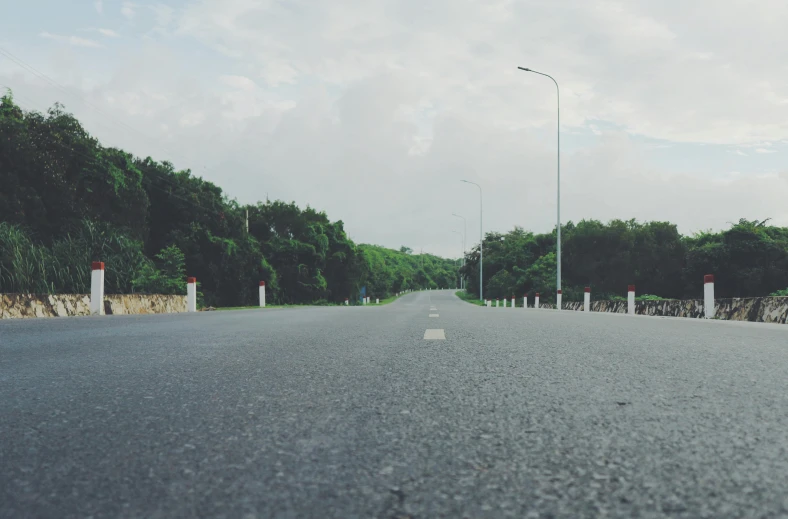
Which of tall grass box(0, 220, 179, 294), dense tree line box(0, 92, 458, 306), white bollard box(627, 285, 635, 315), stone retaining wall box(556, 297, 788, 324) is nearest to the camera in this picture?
stone retaining wall box(556, 297, 788, 324)

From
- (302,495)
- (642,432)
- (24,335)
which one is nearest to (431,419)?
(642,432)

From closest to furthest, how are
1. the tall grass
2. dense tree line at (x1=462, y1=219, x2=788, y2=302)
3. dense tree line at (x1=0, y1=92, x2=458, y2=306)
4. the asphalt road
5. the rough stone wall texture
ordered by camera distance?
the asphalt road, the rough stone wall texture, the tall grass, dense tree line at (x1=0, y1=92, x2=458, y2=306), dense tree line at (x1=462, y1=219, x2=788, y2=302)

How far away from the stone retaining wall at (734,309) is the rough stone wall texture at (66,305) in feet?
40.7

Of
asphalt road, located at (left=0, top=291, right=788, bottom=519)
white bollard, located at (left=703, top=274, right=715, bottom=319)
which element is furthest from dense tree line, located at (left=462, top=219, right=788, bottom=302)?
asphalt road, located at (left=0, top=291, right=788, bottom=519)

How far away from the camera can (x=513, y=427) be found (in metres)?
2.40

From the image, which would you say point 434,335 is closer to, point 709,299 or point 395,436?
point 395,436

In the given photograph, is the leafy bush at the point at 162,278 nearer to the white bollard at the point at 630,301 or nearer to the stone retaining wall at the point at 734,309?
the white bollard at the point at 630,301

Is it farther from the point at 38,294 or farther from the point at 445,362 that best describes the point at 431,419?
the point at 38,294

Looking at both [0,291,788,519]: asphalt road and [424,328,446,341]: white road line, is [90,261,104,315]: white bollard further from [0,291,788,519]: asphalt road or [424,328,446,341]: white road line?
[0,291,788,519]: asphalt road

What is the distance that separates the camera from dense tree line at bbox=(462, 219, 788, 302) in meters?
37.1

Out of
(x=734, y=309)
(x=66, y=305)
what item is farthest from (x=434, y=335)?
(x=734, y=309)

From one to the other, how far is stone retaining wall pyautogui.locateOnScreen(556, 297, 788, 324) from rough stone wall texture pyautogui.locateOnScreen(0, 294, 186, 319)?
40.7 feet

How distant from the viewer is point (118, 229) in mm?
21922

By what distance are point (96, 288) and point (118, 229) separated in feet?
35.2
